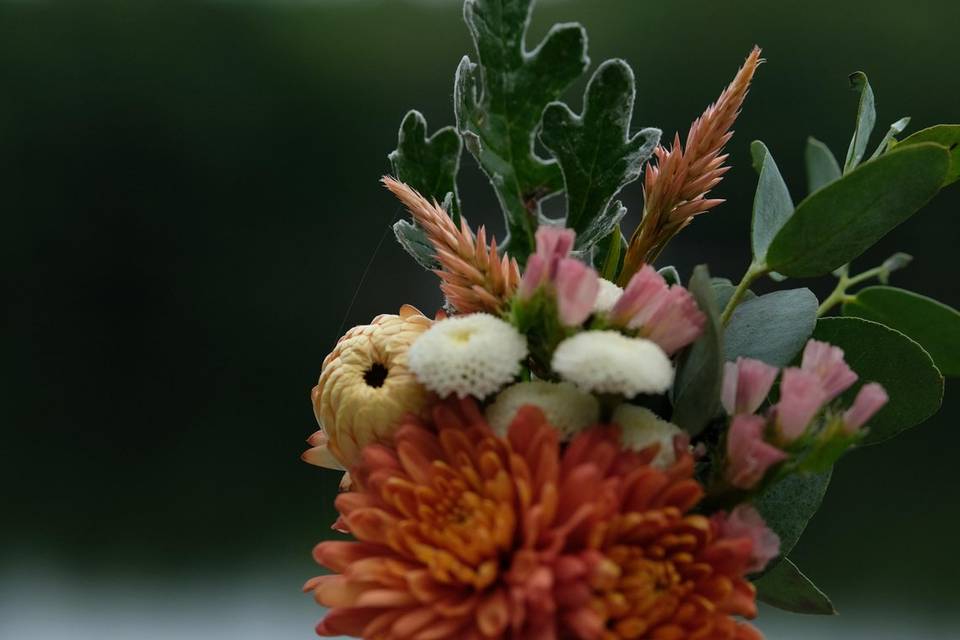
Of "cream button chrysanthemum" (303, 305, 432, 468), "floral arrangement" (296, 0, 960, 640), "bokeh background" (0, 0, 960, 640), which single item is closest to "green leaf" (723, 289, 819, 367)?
"floral arrangement" (296, 0, 960, 640)

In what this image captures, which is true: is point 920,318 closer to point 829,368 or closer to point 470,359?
point 829,368

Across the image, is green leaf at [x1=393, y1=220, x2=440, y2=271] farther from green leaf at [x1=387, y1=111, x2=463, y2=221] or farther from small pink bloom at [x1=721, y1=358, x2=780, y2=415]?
small pink bloom at [x1=721, y1=358, x2=780, y2=415]

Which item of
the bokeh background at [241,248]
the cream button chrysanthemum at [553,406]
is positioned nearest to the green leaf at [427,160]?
the cream button chrysanthemum at [553,406]

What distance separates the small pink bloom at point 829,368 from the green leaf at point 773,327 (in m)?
0.04

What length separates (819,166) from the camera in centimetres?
40

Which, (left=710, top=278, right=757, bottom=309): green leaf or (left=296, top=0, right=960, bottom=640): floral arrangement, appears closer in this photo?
(left=296, top=0, right=960, bottom=640): floral arrangement

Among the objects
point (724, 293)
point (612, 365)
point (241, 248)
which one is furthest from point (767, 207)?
point (241, 248)

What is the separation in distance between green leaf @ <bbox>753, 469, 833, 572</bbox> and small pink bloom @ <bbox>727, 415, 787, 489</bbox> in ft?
0.22

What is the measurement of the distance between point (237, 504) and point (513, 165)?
6.06ft

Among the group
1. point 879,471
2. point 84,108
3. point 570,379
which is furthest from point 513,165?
point 84,108

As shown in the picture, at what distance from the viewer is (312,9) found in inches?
86.0

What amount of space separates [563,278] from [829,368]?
0.30 ft

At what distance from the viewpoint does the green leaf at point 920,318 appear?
33 cm

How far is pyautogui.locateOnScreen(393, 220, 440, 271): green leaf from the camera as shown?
14.7 inches
